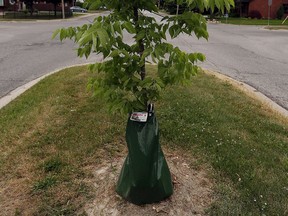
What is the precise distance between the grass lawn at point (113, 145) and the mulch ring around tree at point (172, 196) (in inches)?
4.1

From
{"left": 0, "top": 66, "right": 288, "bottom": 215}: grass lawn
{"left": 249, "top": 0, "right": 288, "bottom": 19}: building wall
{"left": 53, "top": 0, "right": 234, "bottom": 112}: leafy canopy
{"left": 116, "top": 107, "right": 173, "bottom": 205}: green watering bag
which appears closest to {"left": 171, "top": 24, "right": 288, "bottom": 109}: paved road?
{"left": 0, "top": 66, "right": 288, "bottom": 215}: grass lawn

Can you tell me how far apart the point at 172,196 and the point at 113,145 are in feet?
4.16

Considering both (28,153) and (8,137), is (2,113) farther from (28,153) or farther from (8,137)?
(28,153)

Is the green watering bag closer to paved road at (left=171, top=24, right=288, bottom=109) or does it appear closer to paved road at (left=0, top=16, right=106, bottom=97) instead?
paved road at (left=171, top=24, right=288, bottom=109)

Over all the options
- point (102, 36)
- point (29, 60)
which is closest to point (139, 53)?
point (102, 36)

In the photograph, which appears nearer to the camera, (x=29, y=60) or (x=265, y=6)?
(x=29, y=60)

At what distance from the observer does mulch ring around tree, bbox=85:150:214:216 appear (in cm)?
326

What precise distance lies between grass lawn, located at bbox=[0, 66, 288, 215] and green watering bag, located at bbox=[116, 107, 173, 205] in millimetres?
500

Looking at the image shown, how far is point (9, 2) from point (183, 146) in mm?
51420

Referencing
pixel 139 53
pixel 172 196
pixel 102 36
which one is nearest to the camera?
pixel 102 36

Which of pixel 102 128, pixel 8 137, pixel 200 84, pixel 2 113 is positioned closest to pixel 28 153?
pixel 8 137

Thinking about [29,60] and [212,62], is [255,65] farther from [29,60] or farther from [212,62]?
[29,60]

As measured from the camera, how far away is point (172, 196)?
343 cm

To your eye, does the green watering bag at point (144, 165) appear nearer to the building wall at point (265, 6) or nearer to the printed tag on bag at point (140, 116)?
the printed tag on bag at point (140, 116)
